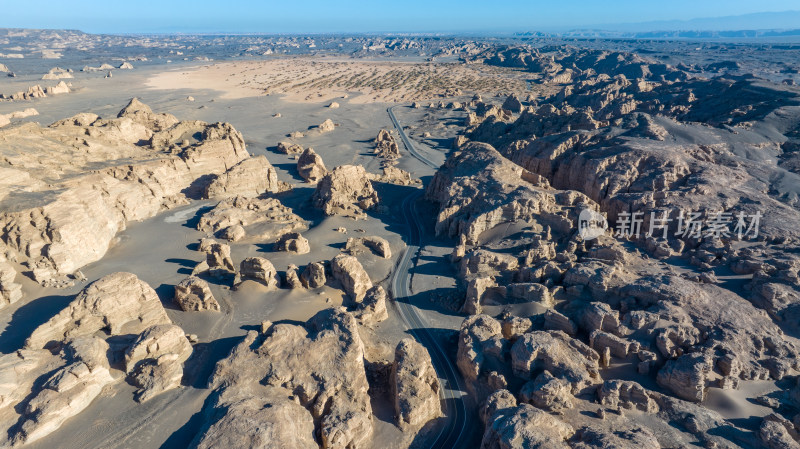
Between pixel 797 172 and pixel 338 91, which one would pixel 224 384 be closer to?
pixel 797 172

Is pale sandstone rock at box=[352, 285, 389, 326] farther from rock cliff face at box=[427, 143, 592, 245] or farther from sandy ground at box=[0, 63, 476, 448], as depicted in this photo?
rock cliff face at box=[427, 143, 592, 245]

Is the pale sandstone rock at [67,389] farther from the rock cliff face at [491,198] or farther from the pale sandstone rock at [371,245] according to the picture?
the rock cliff face at [491,198]

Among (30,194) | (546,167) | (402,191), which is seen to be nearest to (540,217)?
(546,167)

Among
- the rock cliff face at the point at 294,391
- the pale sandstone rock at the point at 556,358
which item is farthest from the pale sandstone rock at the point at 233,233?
the pale sandstone rock at the point at 556,358

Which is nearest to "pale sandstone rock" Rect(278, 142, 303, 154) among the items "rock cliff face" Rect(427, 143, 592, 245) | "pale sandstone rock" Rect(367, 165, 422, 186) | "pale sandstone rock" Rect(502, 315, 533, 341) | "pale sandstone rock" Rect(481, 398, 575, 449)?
"pale sandstone rock" Rect(367, 165, 422, 186)

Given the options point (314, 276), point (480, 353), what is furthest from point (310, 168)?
point (480, 353)

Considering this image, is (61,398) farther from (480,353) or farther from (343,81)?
(343,81)
